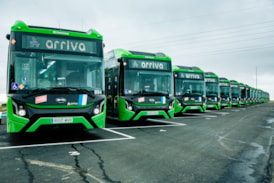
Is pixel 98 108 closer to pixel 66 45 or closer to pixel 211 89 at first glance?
pixel 66 45

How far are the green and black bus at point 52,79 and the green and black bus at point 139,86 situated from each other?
107 inches

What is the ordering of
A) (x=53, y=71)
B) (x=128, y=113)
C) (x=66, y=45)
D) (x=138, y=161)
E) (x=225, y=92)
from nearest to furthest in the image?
1. (x=138, y=161)
2. (x=53, y=71)
3. (x=66, y=45)
4. (x=128, y=113)
5. (x=225, y=92)

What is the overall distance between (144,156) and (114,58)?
6.59 meters

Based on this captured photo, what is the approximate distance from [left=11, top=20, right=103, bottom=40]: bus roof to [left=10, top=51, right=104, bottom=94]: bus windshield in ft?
2.15

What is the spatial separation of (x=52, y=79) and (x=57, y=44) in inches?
40.8

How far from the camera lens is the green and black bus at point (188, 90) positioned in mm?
14750

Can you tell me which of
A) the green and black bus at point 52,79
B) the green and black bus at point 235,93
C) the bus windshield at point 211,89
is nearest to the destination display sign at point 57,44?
the green and black bus at point 52,79

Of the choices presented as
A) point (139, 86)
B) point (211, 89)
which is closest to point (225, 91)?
point (211, 89)

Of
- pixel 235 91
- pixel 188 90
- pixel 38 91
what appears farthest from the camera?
pixel 235 91

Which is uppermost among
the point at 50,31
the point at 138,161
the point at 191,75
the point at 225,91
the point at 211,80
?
the point at 50,31

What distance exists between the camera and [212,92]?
19984 millimetres

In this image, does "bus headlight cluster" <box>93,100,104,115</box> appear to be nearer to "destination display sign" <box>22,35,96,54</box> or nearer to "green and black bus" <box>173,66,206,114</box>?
"destination display sign" <box>22,35,96,54</box>

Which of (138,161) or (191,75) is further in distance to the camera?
(191,75)

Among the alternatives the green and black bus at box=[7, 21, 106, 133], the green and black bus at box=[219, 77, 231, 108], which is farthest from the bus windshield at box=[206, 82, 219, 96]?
the green and black bus at box=[7, 21, 106, 133]
